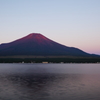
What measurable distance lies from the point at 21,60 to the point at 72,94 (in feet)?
585

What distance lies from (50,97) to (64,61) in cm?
17548

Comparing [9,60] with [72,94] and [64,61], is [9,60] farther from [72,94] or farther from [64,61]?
[72,94]

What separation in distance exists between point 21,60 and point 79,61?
49412mm

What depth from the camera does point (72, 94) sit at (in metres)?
22.5

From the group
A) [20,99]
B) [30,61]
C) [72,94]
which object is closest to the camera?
[20,99]

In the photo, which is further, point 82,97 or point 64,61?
point 64,61

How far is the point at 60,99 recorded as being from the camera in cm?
2006

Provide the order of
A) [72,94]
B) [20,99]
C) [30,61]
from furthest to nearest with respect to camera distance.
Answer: [30,61]
[72,94]
[20,99]

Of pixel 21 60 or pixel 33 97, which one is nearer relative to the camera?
pixel 33 97

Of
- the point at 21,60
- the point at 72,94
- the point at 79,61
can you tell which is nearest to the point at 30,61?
the point at 21,60

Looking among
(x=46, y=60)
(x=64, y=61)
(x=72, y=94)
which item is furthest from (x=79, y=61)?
(x=72, y=94)

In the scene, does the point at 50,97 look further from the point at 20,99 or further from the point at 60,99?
the point at 20,99

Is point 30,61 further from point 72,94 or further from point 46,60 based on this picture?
point 72,94

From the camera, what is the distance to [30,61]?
629 feet
